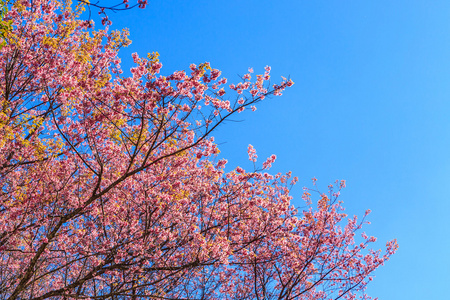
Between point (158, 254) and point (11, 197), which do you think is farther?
point (11, 197)

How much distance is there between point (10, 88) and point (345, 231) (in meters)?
11.6

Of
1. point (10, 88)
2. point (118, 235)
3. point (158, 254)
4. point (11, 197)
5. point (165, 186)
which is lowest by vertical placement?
point (158, 254)

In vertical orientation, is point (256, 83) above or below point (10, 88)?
below

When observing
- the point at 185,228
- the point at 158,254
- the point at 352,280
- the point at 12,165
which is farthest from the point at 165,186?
the point at 352,280

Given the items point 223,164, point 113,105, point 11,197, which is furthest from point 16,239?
point 223,164

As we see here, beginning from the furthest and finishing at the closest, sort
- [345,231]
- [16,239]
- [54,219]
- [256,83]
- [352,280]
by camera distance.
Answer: [345,231]
[352,280]
[16,239]
[54,219]
[256,83]

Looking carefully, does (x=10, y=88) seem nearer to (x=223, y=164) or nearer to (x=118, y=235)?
(x=118, y=235)

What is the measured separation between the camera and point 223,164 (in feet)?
30.8

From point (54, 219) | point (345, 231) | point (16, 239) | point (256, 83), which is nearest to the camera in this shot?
point (256, 83)

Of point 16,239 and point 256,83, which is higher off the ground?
A: point 256,83

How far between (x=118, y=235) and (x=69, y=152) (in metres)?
2.63

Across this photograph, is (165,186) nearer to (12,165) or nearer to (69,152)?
(69,152)

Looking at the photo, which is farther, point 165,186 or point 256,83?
point 165,186

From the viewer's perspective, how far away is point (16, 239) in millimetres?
9117
